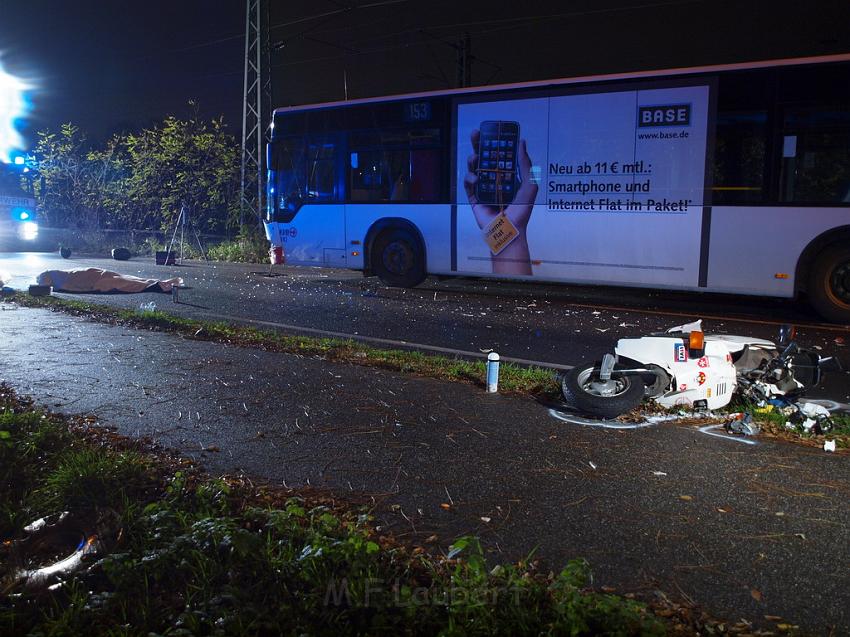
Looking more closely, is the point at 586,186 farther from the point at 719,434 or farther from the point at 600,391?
the point at 719,434

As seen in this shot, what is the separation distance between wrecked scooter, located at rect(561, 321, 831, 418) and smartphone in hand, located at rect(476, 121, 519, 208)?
8.21m

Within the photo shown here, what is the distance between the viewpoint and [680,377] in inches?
230

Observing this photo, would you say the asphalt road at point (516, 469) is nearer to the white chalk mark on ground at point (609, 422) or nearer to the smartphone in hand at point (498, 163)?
the white chalk mark on ground at point (609, 422)

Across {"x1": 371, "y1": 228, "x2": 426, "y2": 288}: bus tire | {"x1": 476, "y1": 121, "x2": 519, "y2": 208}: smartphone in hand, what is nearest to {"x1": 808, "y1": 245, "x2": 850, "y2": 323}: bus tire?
{"x1": 476, "y1": 121, "x2": 519, "y2": 208}: smartphone in hand

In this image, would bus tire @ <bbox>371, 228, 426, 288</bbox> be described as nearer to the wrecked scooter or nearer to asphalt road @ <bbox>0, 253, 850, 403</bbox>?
asphalt road @ <bbox>0, 253, 850, 403</bbox>

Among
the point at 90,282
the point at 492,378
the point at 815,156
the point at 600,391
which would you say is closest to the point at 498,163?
the point at 815,156

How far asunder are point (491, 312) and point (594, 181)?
3.12m

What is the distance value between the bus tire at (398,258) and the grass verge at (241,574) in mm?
11174

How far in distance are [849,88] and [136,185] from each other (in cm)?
2861

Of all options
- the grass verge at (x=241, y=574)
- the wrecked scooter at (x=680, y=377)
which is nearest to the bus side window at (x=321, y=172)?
the wrecked scooter at (x=680, y=377)

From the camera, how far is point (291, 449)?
4.95 m

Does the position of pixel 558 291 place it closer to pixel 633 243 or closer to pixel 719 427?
pixel 633 243

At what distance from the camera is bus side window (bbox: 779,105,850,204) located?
11000mm

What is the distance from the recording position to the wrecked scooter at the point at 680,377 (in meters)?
5.74
